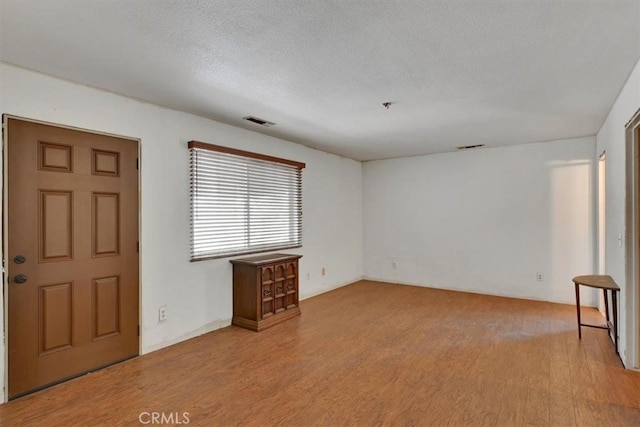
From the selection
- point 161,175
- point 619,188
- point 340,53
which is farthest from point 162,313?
point 619,188

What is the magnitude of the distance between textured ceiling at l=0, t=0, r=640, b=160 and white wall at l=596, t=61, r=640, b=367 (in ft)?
0.41

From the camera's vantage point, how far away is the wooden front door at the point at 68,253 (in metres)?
2.40

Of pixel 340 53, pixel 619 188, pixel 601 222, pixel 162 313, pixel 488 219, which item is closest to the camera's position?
pixel 340 53

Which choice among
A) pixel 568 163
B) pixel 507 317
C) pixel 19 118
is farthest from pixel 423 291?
pixel 19 118

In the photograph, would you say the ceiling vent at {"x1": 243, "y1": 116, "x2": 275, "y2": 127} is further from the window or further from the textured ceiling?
the window

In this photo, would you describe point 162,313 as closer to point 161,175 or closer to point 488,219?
point 161,175

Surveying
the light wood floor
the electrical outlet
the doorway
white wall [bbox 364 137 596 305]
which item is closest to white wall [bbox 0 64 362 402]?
the electrical outlet

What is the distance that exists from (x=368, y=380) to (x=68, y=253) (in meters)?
2.61

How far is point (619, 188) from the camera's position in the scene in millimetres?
3064

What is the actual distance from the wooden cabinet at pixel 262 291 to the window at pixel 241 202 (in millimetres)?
327

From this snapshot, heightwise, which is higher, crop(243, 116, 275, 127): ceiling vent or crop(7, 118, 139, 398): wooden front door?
crop(243, 116, 275, 127): ceiling vent

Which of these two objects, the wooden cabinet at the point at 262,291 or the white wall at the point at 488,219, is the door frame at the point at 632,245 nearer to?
the white wall at the point at 488,219

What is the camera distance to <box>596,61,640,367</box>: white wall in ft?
8.62

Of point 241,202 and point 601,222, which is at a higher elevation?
point 241,202
